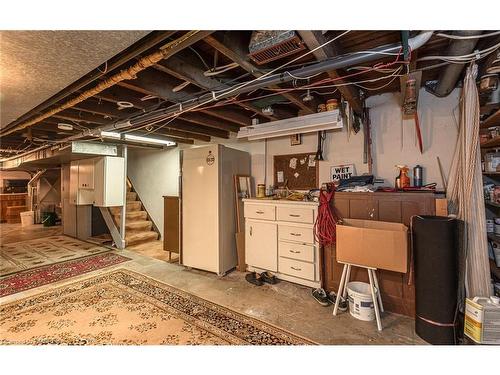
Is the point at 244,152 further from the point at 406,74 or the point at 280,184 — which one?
the point at 406,74

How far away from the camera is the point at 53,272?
3270mm

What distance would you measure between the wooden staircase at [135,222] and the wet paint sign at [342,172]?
419 centimetres

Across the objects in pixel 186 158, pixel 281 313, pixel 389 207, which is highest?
pixel 186 158

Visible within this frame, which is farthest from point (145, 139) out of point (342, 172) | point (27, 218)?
point (27, 218)

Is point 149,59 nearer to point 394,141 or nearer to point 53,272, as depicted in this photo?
point 394,141

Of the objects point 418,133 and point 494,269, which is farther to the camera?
point 418,133

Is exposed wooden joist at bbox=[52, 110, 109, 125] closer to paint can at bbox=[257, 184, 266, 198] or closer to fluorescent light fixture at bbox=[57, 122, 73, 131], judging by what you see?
fluorescent light fixture at bbox=[57, 122, 73, 131]

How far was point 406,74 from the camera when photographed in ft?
5.65

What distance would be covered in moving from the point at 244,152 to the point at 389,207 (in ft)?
7.16

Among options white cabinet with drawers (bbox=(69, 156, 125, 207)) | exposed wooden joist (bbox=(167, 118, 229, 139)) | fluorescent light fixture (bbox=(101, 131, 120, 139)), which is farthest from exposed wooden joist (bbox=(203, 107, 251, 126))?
white cabinet with drawers (bbox=(69, 156, 125, 207))

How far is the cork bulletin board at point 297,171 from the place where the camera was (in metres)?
3.23

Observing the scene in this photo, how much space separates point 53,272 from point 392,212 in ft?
14.7

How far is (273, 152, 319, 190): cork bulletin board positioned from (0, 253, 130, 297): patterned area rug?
2.99 m
